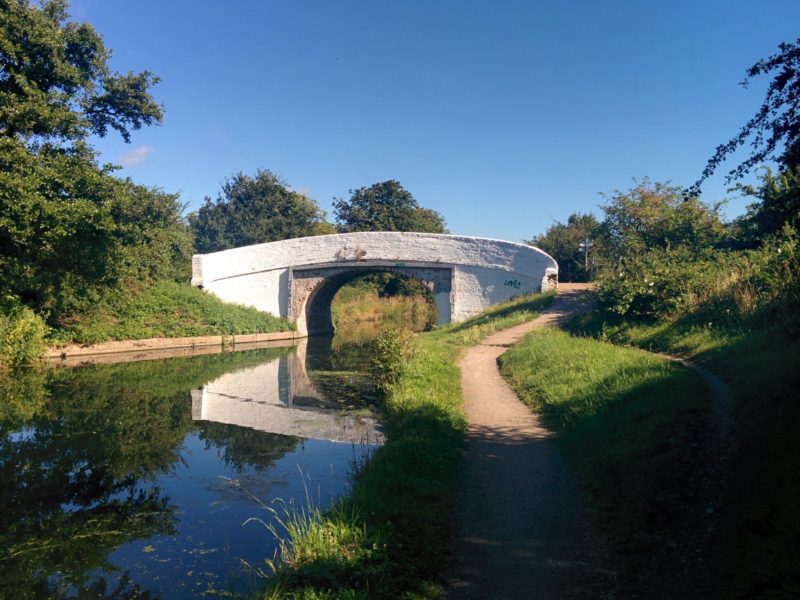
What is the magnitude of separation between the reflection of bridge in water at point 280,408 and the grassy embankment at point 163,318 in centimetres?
604

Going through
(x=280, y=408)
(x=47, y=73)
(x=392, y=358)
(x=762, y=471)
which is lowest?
(x=280, y=408)

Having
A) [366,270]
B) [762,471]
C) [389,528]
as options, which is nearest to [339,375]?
[389,528]

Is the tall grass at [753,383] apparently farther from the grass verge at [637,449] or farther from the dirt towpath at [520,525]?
the dirt towpath at [520,525]

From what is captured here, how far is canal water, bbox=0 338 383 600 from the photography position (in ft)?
13.5

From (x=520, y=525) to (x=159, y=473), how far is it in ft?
13.9

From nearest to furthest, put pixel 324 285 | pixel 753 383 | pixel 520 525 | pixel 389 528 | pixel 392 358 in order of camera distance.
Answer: pixel 389 528, pixel 520 525, pixel 753 383, pixel 392 358, pixel 324 285

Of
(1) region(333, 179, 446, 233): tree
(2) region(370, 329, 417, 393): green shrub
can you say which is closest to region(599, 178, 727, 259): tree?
(2) region(370, 329, 417, 393): green shrub

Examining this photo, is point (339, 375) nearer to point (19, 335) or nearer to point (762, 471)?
point (19, 335)

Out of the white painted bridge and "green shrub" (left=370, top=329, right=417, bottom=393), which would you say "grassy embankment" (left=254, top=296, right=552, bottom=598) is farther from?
the white painted bridge

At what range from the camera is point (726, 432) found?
4500mm

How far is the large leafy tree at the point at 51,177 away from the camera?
13.3m

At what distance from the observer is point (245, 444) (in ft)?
25.1

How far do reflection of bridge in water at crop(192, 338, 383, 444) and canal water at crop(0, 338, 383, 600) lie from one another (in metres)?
0.04

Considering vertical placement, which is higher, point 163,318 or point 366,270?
point 366,270
